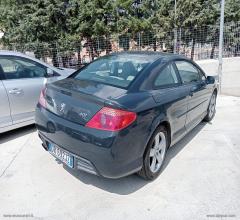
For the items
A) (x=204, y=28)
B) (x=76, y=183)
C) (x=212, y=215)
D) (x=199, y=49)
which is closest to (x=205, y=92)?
(x=212, y=215)

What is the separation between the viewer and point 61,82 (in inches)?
129

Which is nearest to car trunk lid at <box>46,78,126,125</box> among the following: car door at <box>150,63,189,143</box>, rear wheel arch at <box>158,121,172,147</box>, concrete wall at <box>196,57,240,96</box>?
car door at <box>150,63,189,143</box>

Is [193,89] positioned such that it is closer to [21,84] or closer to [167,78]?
[167,78]

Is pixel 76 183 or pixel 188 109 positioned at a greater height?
pixel 188 109

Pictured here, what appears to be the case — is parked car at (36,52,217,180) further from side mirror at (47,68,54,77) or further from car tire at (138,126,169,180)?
side mirror at (47,68,54,77)

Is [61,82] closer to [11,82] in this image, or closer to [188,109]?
[11,82]

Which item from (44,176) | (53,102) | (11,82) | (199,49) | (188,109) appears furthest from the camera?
(199,49)

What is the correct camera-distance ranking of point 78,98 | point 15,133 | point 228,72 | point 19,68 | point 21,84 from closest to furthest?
point 78,98
point 21,84
point 19,68
point 15,133
point 228,72

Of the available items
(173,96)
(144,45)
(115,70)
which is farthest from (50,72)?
(144,45)

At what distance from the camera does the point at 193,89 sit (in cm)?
385

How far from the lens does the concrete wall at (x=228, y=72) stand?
26.8 ft

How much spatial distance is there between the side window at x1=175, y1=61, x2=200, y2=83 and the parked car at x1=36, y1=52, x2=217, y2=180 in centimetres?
4

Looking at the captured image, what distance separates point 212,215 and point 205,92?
2372 millimetres

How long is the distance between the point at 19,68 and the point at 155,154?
2.75 metres
